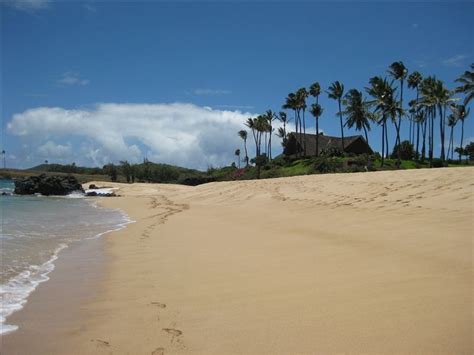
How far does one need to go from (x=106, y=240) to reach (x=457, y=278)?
792 cm

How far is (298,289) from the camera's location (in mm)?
4719

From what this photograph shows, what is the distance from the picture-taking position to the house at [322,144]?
186 feet

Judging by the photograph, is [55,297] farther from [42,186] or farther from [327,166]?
[42,186]

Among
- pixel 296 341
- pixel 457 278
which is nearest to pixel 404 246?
pixel 457 278

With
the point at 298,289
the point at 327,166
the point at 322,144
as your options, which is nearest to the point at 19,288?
the point at 298,289

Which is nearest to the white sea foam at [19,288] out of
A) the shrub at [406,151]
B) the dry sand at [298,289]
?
the dry sand at [298,289]

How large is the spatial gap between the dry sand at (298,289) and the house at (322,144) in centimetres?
4718

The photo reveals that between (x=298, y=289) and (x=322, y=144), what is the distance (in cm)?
5580

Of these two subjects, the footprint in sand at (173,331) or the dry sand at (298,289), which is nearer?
the dry sand at (298,289)

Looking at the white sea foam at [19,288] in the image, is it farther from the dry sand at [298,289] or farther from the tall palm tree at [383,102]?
the tall palm tree at [383,102]

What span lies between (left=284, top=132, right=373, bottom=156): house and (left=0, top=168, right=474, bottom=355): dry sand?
4718cm

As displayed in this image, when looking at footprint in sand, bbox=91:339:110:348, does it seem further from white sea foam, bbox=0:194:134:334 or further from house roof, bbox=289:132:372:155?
house roof, bbox=289:132:372:155

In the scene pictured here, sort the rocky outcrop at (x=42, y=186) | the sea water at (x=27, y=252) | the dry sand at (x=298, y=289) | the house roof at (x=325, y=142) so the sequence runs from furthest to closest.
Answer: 1. the house roof at (x=325, y=142)
2. the rocky outcrop at (x=42, y=186)
3. the sea water at (x=27, y=252)
4. the dry sand at (x=298, y=289)

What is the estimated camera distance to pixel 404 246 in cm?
661
